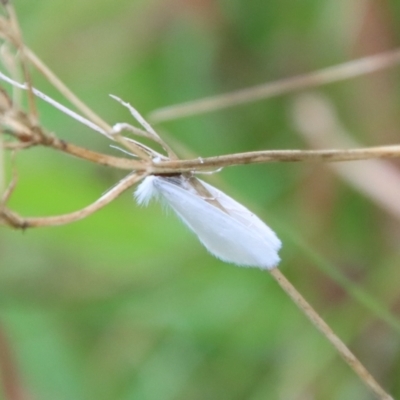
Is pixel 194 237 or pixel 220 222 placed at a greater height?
pixel 194 237

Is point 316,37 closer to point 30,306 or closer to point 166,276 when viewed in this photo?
point 166,276

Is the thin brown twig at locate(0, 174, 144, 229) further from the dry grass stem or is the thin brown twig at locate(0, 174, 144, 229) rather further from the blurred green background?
the dry grass stem

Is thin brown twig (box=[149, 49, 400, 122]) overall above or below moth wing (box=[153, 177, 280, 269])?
above

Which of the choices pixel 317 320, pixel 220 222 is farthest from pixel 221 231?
pixel 317 320

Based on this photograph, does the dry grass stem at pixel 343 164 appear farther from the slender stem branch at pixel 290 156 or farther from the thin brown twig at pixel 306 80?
the slender stem branch at pixel 290 156

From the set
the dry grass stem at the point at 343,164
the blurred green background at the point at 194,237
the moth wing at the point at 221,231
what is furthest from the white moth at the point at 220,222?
the dry grass stem at the point at 343,164

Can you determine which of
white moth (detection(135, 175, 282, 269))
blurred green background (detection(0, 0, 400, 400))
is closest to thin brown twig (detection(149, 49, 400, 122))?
blurred green background (detection(0, 0, 400, 400))

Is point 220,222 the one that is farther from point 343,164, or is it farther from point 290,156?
point 343,164

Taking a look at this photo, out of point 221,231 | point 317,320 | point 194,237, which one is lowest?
point 317,320
